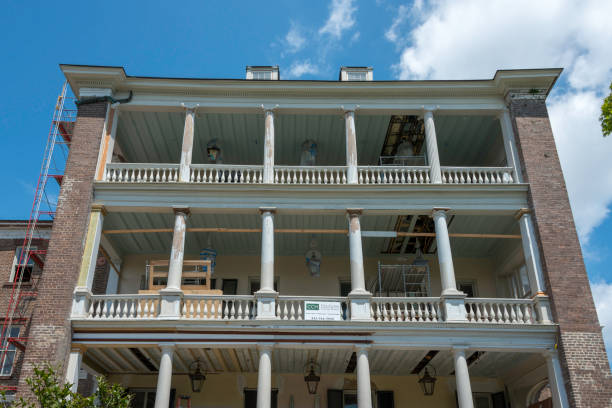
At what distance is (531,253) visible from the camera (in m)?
17.3

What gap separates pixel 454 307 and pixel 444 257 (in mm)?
1610

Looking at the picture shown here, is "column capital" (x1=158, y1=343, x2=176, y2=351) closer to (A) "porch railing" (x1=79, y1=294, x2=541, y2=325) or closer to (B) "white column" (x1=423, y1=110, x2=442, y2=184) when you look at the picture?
(A) "porch railing" (x1=79, y1=294, x2=541, y2=325)

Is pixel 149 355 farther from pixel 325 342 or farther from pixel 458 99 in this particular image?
pixel 458 99

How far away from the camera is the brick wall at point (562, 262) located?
15266 millimetres

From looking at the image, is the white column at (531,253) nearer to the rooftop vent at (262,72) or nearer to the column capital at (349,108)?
the column capital at (349,108)

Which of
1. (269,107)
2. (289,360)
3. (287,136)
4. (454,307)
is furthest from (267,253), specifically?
(287,136)

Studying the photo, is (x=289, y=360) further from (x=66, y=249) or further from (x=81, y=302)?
(x=66, y=249)

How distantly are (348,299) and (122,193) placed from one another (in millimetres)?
8352

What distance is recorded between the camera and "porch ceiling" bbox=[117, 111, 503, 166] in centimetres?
2047

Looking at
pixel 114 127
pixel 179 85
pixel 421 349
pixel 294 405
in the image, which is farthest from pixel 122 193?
pixel 421 349

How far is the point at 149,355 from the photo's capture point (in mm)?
17578

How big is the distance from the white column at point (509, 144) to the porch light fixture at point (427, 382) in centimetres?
742

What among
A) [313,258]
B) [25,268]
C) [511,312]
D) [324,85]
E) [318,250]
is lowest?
[511,312]

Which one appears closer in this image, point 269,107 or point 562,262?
point 562,262
